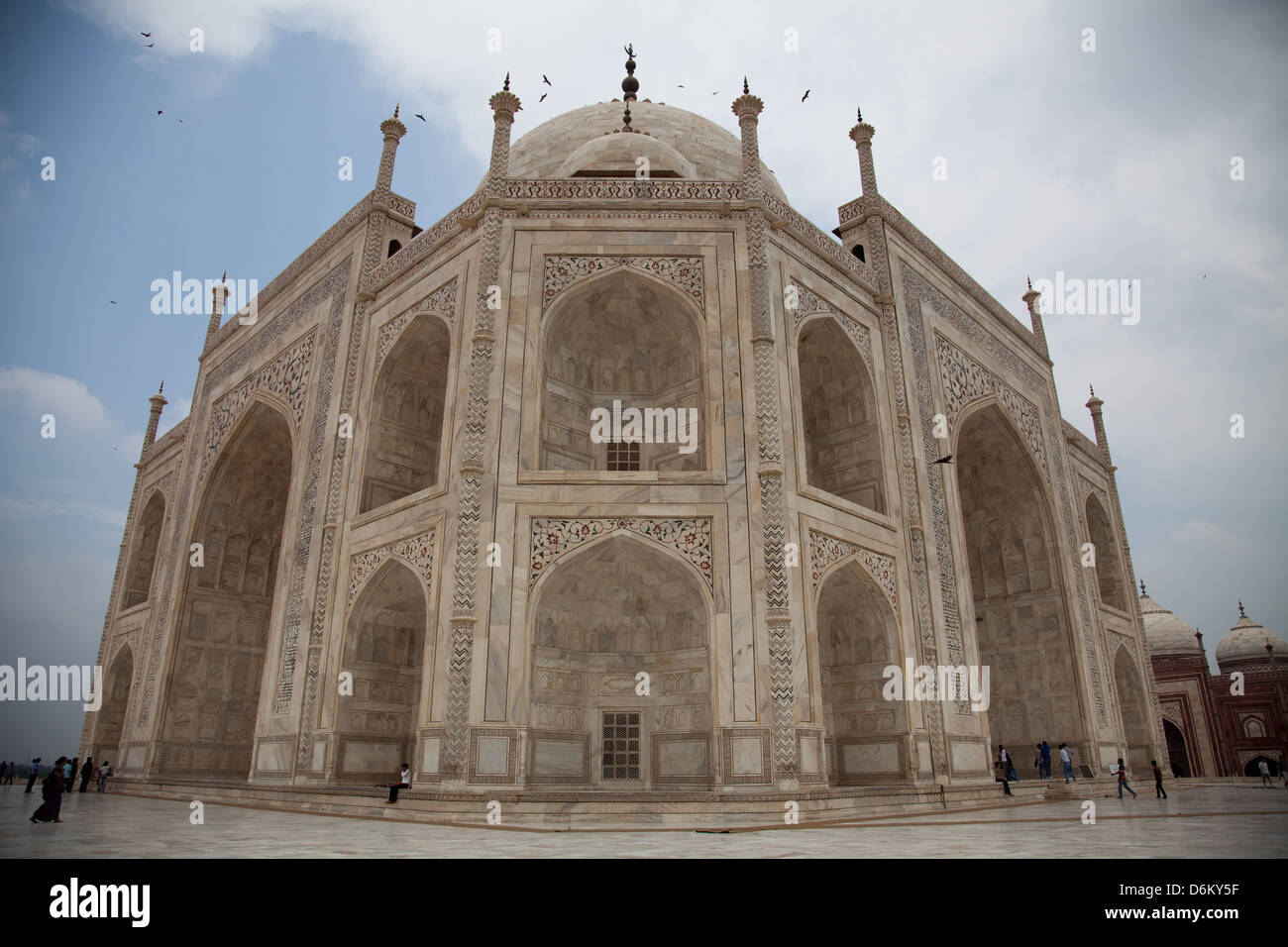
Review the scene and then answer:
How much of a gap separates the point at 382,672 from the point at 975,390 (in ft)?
41.1

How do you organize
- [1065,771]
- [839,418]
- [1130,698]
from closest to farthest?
[839,418] < [1065,771] < [1130,698]

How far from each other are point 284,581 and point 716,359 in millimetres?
8314

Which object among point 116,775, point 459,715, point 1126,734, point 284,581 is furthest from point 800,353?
point 116,775

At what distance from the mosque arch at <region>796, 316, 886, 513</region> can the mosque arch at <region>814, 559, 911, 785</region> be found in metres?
1.63

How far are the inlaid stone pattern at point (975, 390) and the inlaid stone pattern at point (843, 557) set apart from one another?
14.2 feet

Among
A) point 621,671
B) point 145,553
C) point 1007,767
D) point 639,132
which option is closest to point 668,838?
point 621,671

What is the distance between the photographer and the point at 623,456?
516 inches

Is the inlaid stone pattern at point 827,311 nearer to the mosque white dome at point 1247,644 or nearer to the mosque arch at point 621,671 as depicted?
the mosque arch at point 621,671

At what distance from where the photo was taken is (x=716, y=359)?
38.5 feet

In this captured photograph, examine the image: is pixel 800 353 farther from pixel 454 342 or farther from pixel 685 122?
pixel 685 122

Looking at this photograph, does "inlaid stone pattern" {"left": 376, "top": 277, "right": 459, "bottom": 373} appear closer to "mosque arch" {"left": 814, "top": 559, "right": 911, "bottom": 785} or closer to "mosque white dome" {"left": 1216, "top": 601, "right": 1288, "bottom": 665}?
"mosque arch" {"left": 814, "top": 559, "right": 911, "bottom": 785}
